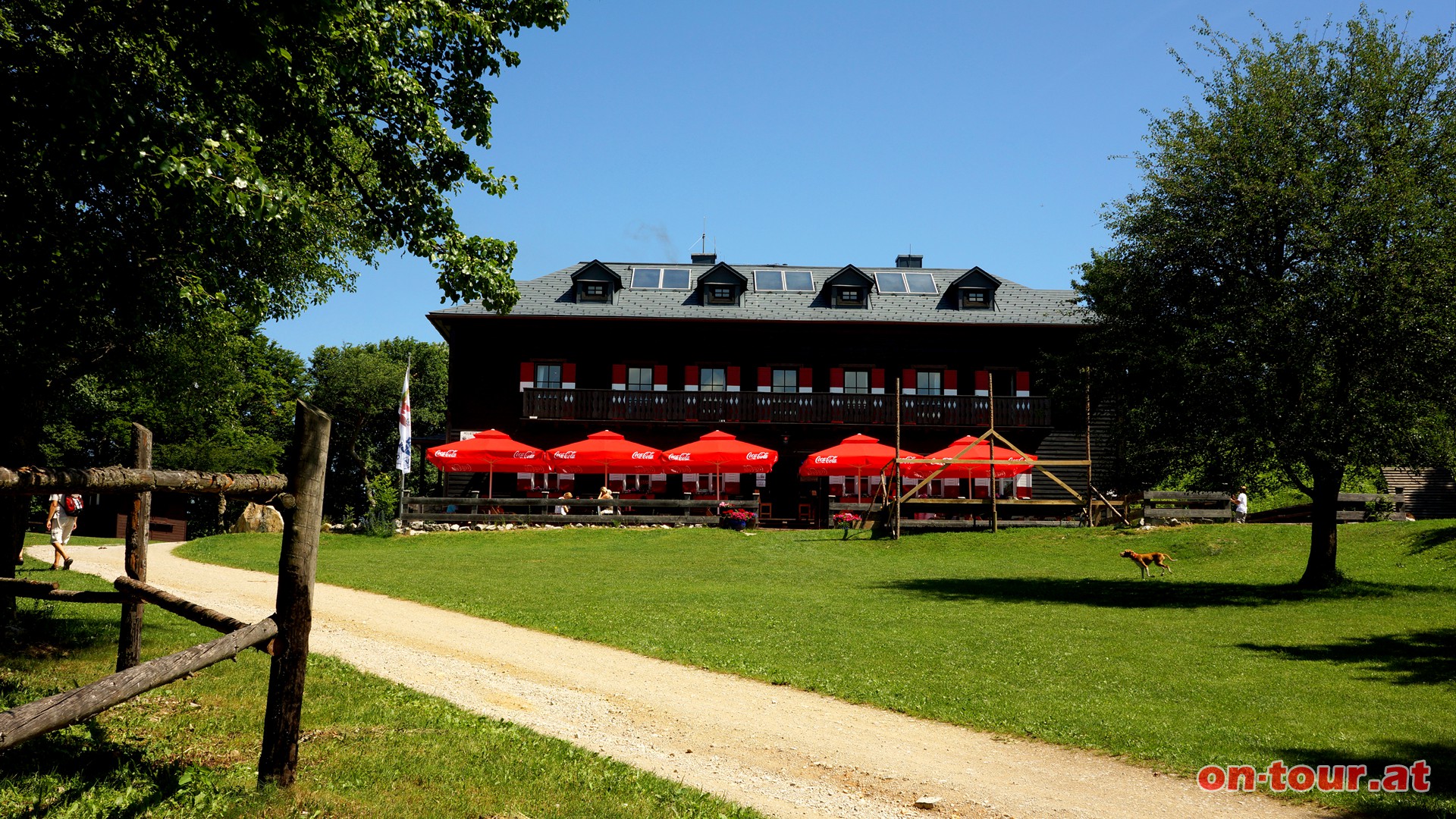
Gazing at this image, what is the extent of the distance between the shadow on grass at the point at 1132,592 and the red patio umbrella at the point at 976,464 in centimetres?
891

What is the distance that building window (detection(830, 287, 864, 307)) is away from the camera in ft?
134

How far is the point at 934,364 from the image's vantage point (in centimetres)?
3975

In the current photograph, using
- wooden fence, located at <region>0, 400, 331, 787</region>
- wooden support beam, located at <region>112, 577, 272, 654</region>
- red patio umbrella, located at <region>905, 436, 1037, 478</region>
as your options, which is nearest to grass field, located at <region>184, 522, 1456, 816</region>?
red patio umbrella, located at <region>905, 436, 1037, 478</region>

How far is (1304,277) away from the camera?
59.7 feet

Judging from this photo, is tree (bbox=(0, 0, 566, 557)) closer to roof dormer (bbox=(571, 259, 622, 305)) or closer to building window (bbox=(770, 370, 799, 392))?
roof dormer (bbox=(571, 259, 622, 305))

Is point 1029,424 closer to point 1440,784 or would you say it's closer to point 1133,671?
point 1133,671

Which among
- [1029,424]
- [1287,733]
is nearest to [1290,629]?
[1287,733]

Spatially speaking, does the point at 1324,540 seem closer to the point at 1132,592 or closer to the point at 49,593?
the point at 1132,592

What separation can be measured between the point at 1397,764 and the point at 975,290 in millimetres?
33929

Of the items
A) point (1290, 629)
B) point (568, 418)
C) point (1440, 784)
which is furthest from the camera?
point (568, 418)

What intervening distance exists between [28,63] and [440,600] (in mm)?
9374

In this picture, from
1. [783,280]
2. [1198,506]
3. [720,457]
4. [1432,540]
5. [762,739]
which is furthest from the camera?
[783,280]

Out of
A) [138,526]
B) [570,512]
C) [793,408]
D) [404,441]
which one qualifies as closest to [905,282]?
[793,408]

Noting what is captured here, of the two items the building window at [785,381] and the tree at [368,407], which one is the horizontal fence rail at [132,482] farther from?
the tree at [368,407]
